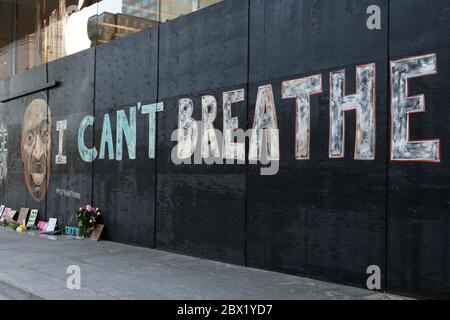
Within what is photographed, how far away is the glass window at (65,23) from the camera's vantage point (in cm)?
1257

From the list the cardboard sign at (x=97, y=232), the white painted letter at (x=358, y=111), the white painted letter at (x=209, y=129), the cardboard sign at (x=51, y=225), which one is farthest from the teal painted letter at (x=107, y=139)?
the white painted letter at (x=358, y=111)

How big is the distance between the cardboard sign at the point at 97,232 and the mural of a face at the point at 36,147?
11.2 ft

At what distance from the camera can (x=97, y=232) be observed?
13438 mm

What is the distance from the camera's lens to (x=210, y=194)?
10352 millimetres

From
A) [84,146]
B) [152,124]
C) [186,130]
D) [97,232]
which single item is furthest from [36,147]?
[186,130]

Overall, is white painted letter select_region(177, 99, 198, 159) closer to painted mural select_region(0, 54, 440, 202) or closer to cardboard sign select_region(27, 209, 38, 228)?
painted mural select_region(0, 54, 440, 202)

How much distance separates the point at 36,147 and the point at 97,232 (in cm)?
493

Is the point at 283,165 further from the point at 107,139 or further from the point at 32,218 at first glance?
the point at 32,218

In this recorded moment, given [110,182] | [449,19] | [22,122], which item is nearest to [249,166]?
[449,19]

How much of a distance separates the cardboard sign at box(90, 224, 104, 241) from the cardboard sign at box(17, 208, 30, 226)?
4.16 m

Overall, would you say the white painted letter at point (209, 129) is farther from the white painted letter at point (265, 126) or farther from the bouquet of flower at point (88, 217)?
the bouquet of flower at point (88, 217)

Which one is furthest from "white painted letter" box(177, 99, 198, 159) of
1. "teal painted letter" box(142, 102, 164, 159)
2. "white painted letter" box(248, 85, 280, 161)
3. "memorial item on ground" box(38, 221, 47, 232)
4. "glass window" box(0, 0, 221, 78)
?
"memorial item on ground" box(38, 221, 47, 232)

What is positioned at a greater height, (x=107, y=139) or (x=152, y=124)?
(x=152, y=124)
